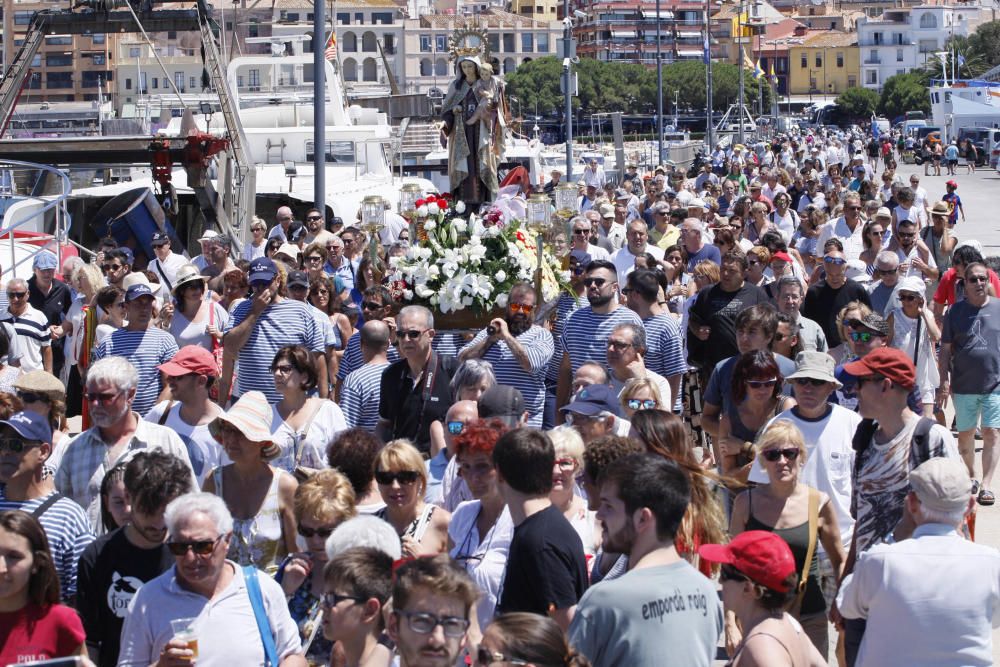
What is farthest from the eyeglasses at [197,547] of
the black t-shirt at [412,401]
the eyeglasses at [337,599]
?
the black t-shirt at [412,401]

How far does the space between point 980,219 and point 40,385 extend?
98.3 feet

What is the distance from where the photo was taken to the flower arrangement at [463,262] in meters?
10.5

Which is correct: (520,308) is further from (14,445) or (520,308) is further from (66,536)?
(66,536)

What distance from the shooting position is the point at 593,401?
23.8 ft

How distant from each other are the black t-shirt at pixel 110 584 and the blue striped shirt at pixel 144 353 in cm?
340

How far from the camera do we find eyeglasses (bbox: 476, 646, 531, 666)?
4000 millimetres

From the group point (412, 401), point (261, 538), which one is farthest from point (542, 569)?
point (412, 401)

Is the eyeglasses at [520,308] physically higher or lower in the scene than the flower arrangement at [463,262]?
lower

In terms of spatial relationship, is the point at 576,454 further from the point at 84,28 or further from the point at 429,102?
the point at 429,102

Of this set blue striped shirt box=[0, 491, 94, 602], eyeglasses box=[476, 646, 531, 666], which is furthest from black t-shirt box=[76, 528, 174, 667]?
eyeglasses box=[476, 646, 531, 666]

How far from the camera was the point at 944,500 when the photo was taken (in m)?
5.27

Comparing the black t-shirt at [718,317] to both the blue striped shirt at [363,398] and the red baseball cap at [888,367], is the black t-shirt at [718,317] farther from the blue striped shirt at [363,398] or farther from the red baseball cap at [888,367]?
the red baseball cap at [888,367]

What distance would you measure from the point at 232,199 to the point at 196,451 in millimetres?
13565

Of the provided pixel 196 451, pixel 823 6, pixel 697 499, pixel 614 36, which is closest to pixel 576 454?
pixel 697 499
